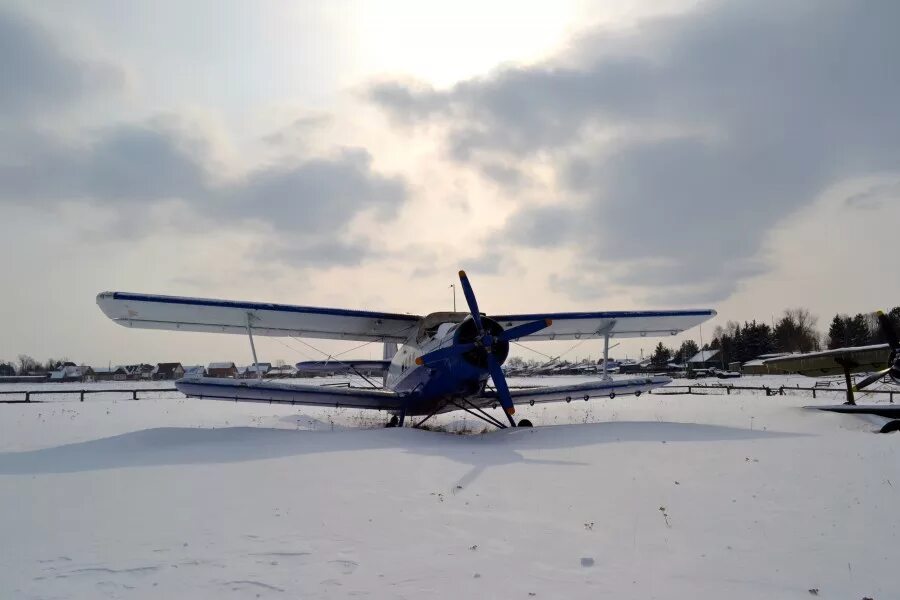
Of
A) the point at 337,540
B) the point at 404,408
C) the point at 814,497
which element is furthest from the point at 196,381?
the point at 814,497

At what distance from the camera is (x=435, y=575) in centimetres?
396

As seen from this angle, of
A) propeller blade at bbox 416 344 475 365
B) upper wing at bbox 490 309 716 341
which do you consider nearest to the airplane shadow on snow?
propeller blade at bbox 416 344 475 365

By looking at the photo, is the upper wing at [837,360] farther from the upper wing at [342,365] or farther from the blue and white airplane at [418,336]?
the upper wing at [342,365]

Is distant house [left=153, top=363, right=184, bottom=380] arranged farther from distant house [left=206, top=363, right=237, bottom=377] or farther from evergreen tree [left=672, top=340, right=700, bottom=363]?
evergreen tree [left=672, top=340, right=700, bottom=363]

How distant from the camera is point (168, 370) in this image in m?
112

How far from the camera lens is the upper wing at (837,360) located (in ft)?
49.5

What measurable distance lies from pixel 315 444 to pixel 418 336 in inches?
219

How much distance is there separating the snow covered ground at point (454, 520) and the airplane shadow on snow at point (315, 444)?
0.33 feet

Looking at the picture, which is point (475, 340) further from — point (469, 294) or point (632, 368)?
point (632, 368)

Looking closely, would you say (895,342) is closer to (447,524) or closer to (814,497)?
(814,497)

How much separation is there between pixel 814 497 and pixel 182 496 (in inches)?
297

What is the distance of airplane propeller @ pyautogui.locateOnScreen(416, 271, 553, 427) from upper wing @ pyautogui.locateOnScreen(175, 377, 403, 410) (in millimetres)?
2570

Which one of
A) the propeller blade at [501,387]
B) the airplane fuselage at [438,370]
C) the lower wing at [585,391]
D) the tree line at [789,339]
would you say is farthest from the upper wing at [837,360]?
the tree line at [789,339]

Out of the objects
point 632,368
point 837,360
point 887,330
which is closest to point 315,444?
point 837,360
